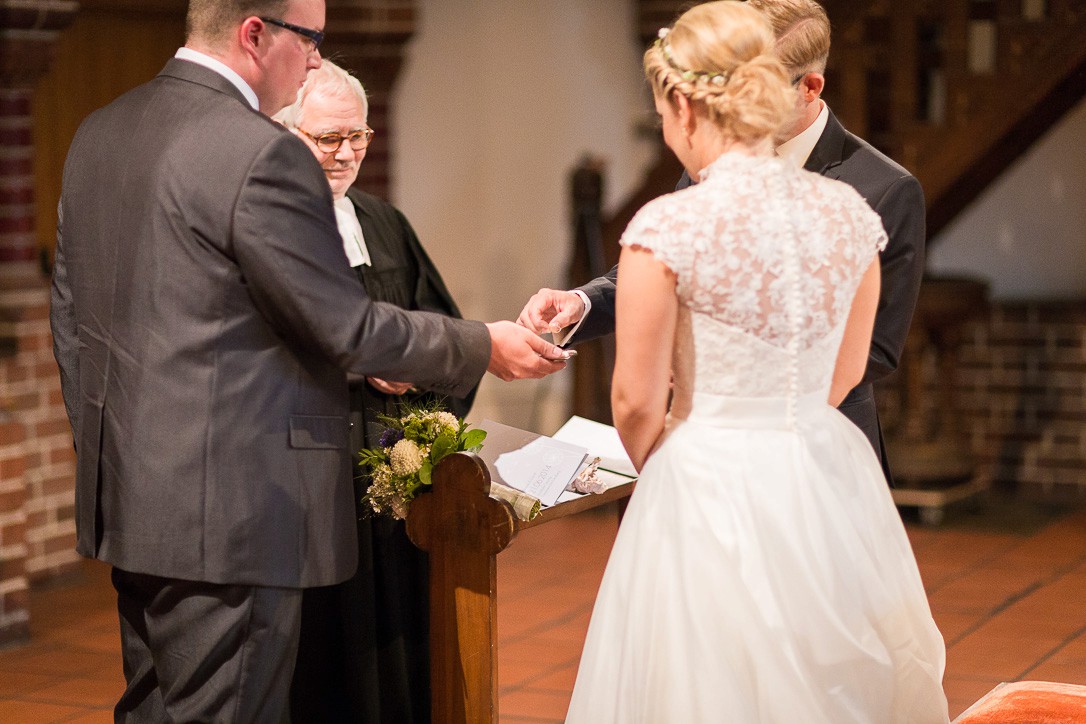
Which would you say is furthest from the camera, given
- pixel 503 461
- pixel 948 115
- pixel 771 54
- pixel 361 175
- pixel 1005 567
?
pixel 361 175

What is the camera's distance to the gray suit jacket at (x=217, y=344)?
7.80ft

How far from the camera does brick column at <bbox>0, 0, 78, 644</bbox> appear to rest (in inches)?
190

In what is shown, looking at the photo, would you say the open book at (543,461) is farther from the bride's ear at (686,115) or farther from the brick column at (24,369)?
the brick column at (24,369)

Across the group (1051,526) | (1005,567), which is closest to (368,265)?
(1005,567)

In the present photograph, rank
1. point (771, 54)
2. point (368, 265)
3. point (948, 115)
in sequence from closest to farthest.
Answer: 1. point (771, 54)
2. point (368, 265)
3. point (948, 115)

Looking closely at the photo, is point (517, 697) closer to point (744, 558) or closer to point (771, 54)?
point (744, 558)

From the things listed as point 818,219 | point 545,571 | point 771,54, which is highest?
point 771,54

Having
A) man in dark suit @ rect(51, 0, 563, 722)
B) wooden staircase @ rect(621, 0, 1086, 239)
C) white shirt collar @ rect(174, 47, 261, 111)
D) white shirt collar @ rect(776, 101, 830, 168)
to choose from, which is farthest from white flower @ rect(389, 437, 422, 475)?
wooden staircase @ rect(621, 0, 1086, 239)

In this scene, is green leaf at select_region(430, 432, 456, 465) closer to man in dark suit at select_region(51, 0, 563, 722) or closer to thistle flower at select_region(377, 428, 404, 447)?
thistle flower at select_region(377, 428, 404, 447)

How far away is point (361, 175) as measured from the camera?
672 cm

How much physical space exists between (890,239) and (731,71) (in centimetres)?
67

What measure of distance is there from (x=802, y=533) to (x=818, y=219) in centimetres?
55

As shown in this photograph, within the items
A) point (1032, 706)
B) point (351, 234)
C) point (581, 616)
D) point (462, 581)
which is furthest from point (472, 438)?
point (581, 616)

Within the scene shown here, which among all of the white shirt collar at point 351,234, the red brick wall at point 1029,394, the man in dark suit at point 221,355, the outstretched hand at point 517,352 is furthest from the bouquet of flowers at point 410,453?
the red brick wall at point 1029,394
